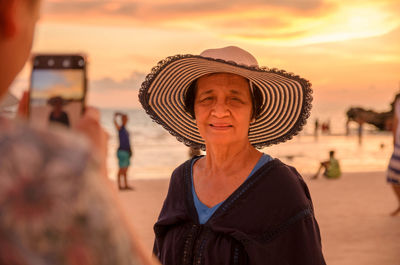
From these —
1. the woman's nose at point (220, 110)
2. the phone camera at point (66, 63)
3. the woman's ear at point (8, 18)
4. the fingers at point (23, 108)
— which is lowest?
the woman's nose at point (220, 110)

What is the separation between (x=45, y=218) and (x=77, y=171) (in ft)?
0.20

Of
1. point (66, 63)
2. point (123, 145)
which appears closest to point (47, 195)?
point (66, 63)

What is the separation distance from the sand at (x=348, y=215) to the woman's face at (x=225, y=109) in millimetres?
2359

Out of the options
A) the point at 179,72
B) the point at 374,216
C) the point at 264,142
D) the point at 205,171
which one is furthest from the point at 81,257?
the point at 374,216

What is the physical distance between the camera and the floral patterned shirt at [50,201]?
0.55 meters

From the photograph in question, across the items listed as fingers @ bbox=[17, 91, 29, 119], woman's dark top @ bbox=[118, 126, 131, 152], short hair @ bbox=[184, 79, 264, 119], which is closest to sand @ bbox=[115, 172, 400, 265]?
woman's dark top @ bbox=[118, 126, 131, 152]

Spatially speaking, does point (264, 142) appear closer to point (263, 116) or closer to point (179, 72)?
point (263, 116)

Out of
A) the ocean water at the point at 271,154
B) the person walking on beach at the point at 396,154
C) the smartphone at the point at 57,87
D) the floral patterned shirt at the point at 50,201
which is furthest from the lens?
the ocean water at the point at 271,154

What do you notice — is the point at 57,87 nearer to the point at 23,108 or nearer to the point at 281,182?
the point at 23,108

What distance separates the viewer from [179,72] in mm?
2943

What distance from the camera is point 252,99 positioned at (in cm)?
274

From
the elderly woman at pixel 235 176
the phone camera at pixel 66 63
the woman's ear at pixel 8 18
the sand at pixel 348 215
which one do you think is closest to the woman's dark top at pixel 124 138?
the sand at pixel 348 215

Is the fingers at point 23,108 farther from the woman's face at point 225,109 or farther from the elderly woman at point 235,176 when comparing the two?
the woman's face at point 225,109

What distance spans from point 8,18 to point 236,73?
2.10 m
